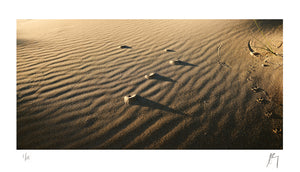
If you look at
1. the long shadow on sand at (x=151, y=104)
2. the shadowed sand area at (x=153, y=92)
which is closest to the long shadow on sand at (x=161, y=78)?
the shadowed sand area at (x=153, y=92)

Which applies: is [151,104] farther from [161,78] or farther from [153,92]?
[161,78]

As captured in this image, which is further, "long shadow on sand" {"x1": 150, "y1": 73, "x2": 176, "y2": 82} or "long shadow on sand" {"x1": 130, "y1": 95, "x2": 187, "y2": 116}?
"long shadow on sand" {"x1": 150, "y1": 73, "x2": 176, "y2": 82}

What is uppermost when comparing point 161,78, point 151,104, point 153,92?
point 161,78

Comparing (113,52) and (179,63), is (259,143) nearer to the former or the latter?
(179,63)

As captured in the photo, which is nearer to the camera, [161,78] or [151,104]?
[151,104]

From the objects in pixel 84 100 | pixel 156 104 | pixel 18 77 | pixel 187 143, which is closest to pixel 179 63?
pixel 156 104

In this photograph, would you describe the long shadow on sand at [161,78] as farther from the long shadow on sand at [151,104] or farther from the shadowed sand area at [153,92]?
the long shadow on sand at [151,104]

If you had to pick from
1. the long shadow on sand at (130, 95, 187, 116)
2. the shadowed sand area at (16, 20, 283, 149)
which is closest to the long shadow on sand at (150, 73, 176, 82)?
the shadowed sand area at (16, 20, 283, 149)

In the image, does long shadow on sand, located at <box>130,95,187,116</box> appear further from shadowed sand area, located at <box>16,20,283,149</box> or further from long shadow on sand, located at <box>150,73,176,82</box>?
long shadow on sand, located at <box>150,73,176,82</box>

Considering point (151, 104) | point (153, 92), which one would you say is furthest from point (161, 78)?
point (151, 104)
